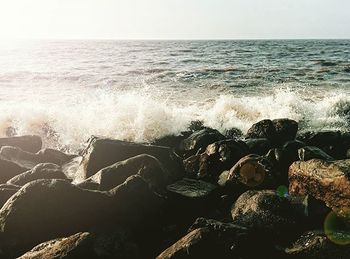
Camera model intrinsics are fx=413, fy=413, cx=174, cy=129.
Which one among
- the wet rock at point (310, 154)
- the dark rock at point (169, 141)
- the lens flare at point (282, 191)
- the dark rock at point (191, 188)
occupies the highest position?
the wet rock at point (310, 154)

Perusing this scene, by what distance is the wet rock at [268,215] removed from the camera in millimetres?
4508

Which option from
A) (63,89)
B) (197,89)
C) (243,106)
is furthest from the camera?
(63,89)

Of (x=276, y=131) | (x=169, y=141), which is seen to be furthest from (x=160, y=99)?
(x=276, y=131)

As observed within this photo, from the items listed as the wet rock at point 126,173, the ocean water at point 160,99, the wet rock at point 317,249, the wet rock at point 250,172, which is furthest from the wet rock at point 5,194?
the ocean water at point 160,99

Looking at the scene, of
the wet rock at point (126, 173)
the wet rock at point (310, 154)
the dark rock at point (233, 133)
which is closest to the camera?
the wet rock at point (126, 173)

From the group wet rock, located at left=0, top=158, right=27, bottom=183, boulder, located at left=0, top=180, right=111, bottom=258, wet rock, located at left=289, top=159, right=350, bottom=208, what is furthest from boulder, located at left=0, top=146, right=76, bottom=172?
wet rock, located at left=289, top=159, right=350, bottom=208

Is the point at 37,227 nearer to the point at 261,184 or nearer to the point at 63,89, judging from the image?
the point at 261,184

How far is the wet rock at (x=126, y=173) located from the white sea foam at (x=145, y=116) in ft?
13.4

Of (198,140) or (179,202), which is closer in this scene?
(179,202)

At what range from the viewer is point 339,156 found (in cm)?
764

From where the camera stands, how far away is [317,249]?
13.2 ft

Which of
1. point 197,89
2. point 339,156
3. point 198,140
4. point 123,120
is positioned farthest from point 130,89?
point 339,156

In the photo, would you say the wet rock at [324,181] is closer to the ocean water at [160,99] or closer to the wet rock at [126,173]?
the wet rock at [126,173]

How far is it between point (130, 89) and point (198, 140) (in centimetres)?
965
